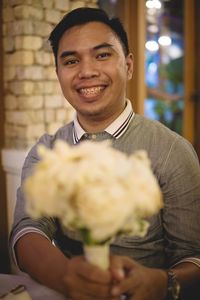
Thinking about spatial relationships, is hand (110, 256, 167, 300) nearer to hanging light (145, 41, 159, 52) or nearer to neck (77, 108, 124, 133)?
neck (77, 108, 124, 133)

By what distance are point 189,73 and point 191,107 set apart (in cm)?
37

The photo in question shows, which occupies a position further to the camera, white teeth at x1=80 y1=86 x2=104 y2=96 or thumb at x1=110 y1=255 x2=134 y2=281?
white teeth at x1=80 y1=86 x2=104 y2=96

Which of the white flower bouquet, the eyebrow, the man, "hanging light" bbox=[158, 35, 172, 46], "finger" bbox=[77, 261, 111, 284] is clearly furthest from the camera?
"hanging light" bbox=[158, 35, 172, 46]

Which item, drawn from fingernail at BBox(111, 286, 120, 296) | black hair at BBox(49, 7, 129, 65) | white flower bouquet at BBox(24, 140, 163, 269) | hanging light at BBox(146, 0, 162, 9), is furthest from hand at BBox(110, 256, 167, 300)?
hanging light at BBox(146, 0, 162, 9)

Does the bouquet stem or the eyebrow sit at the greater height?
the eyebrow

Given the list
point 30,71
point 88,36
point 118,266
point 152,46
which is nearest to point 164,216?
point 118,266

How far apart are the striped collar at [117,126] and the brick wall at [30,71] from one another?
1.25m

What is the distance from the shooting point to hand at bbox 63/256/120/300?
0.83m

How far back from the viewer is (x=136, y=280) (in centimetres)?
97

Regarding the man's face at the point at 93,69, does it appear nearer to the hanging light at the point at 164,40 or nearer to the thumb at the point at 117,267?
the thumb at the point at 117,267

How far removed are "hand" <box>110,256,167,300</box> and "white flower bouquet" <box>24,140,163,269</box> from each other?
132mm

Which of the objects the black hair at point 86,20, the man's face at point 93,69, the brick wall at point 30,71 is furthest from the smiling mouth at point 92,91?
the brick wall at point 30,71

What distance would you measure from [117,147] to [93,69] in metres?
0.30

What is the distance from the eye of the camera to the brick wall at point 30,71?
2.73m
